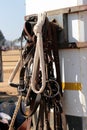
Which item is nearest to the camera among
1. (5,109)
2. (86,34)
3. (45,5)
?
(86,34)

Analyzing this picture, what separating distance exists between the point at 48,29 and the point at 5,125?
5.14 feet

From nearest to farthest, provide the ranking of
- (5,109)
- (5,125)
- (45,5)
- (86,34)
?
(86,34), (45,5), (5,125), (5,109)

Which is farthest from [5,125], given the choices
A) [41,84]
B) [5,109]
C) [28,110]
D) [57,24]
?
[57,24]

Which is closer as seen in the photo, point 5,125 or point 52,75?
point 52,75

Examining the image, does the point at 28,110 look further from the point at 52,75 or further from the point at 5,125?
the point at 5,125

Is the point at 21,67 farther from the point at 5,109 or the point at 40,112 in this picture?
the point at 5,109

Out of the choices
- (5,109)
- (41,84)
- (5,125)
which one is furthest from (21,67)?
(5,109)

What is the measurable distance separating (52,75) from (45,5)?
66cm

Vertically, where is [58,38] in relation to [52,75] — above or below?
above

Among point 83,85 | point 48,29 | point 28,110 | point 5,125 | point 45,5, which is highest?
point 45,5

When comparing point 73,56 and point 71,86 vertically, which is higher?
point 73,56

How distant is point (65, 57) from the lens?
3428 mm

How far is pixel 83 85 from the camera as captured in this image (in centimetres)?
332

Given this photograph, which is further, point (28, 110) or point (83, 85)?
point (28, 110)
